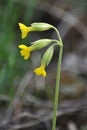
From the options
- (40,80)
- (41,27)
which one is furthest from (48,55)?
(40,80)

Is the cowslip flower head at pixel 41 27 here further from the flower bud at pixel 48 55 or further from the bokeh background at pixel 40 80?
the bokeh background at pixel 40 80

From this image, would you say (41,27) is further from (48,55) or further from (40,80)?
(40,80)

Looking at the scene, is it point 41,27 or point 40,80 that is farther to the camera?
point 40,80

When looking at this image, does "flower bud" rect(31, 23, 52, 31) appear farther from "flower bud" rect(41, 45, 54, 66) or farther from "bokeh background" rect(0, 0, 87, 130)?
"bokeh background" rect(0, 0, 87, 130)

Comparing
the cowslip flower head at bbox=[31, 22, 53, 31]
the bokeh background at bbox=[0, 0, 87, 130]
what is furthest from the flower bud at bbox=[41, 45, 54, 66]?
the bokeh background at bbox=[0, 0, 87, 130]

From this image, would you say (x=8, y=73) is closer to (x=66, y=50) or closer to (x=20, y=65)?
(x=20, y=65)

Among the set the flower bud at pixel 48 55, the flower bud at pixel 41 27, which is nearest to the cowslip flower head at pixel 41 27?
the flower bud at pixel 41 27

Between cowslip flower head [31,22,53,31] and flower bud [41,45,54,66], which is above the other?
cowslip flower head [31,22,53,31]

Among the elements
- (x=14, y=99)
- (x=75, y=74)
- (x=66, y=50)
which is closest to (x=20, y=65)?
(x=14, y=99)
